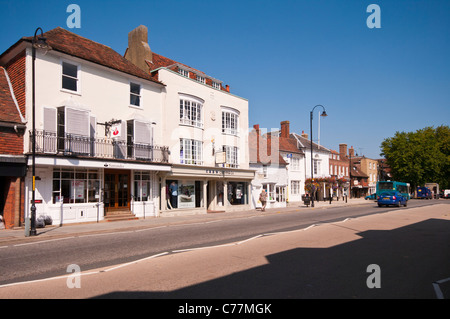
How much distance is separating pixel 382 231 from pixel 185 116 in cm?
1583

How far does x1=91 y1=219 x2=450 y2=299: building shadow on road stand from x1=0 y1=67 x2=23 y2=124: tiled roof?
1394 cm

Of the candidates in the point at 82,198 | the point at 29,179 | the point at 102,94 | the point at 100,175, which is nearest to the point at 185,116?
the point at 102,94

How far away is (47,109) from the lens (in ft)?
55.1

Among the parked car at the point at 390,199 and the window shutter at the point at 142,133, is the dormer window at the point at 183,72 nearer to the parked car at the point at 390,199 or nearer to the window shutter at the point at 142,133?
the window shutter at the point at 142,133

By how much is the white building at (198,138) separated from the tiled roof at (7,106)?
29.1ft

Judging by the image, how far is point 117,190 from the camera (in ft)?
66.2

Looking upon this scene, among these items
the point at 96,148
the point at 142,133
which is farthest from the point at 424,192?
the point at 96,148

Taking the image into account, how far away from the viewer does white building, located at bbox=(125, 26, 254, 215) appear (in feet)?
76.6

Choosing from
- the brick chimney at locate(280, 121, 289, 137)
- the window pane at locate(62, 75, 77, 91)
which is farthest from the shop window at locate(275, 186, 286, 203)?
the window pane at locate(62, 75, 77, 91)

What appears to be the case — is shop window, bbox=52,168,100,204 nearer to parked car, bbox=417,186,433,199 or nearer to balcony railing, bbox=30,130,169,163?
balcony railing, bbox=30,130,169,163

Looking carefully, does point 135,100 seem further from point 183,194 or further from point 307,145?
point 307,145

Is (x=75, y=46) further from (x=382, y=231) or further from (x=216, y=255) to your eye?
(x=382, y=231)

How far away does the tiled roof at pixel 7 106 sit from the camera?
1589 cm

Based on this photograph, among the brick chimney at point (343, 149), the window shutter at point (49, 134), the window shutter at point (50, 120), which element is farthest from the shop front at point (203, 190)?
the brick chimney at point (343, 149)
